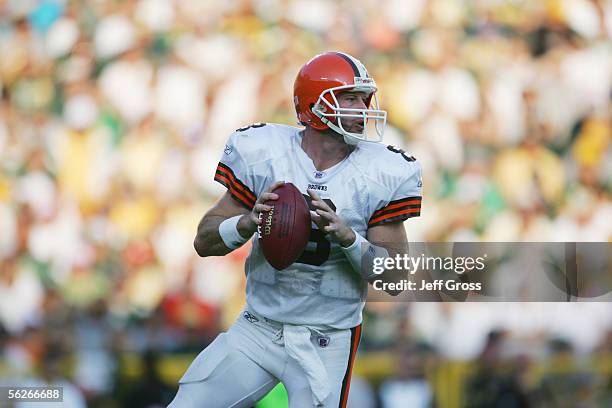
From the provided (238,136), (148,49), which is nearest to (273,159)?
(238,136)

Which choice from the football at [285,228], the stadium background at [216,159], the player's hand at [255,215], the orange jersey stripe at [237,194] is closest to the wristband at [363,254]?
the football at [285,228]

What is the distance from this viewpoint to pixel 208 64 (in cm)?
546

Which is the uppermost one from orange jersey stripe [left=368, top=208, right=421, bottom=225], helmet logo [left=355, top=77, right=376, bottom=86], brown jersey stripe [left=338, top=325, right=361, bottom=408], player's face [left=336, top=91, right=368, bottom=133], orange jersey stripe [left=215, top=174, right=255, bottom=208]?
helmet logo [left=355, top=77, right=376, bottom=86]

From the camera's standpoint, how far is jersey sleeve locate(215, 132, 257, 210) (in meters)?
2.77

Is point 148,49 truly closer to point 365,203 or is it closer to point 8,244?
point 8,244

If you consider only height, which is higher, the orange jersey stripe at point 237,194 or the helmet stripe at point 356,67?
the helmet stripe at point 356,67

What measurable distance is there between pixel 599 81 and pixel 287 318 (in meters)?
3.46

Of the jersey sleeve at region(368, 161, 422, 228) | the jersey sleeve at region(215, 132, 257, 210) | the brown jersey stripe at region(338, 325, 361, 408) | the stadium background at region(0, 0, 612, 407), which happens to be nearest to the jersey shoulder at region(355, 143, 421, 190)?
the jersey sleeve at region(368, 161, 422, 228)

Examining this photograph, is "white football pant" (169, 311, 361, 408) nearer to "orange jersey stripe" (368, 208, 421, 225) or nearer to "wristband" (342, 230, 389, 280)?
"wristband" (342, 230, 389, 280)

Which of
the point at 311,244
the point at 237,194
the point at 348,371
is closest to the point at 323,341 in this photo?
the point at 348,371

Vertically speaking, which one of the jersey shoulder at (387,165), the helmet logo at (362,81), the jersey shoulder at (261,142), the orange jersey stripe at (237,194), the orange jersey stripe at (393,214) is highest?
the helmet logo at (362,81)

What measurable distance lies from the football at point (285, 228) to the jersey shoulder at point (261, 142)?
20 cm

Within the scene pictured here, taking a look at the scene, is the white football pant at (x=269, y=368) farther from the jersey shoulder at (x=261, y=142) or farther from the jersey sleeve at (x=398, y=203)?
the jersey shoulder at (x=261, y=142)

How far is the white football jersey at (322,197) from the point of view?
8.84 feet
